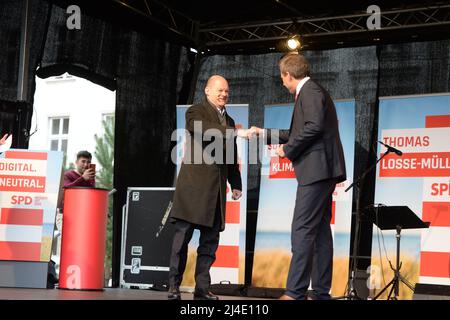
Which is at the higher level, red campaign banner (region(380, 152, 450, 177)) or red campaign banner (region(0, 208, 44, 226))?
red campaign banner (region(380, 152, 450, 177))

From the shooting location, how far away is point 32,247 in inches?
261

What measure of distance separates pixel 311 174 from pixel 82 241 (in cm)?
279

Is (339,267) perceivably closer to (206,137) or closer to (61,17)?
(206,137)

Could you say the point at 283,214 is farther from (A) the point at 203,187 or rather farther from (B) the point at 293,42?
(A) the point at 203,187

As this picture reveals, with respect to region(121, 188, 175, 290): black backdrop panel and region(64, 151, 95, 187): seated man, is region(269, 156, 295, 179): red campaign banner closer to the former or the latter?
region(121, 188, 175, 290): black backdrop panel

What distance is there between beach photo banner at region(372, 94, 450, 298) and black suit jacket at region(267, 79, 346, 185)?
294 cm

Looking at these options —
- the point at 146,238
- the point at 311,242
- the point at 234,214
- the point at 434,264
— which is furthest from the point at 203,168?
the point at 146,238

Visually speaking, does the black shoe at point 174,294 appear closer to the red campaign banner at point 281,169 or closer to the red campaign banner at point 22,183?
the red campaign banner at point 22,183

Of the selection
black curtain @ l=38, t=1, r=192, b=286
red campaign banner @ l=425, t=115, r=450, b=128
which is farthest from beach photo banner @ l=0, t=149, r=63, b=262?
red campaign banner @ l=425, t=115, r=450, b=128

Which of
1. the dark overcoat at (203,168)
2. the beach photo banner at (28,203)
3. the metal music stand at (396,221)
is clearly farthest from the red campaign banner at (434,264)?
the beach photo banner at (28,203)

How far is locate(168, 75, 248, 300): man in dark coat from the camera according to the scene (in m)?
5.01

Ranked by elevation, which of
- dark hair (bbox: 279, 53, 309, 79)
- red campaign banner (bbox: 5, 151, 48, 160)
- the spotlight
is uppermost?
the spotlight

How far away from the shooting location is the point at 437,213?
7.10m

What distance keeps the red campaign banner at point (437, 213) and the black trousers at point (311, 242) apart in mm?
2928
